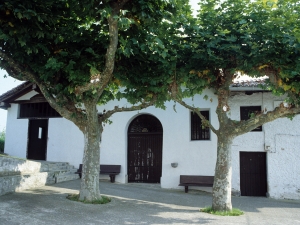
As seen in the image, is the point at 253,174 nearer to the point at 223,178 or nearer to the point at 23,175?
the point at 223,178

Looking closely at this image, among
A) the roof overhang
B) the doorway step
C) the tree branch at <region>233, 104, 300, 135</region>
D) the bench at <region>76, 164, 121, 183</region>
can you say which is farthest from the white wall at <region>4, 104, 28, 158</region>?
the tree branch at <region>233, 104, 300, 135</region>

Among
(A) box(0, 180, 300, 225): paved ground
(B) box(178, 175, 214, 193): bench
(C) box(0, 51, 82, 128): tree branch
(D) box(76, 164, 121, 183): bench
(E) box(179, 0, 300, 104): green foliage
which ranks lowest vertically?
(A) box(0, 180, 300, 225): paved ground

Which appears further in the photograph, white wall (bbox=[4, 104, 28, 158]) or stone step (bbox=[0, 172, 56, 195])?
white wall (bbox=[4, 104, 28, 158])

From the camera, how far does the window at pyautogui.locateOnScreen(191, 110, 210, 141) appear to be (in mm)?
12273

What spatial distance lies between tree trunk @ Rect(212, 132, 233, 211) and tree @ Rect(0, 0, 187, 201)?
2.19 metres

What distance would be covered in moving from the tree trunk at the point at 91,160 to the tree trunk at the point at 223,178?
3279mm

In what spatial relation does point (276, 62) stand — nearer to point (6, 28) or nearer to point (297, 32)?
point (297, 32)

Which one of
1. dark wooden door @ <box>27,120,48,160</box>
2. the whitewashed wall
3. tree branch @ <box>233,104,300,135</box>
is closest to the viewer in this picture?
tree branch @ <box>233,104,300,135</box>

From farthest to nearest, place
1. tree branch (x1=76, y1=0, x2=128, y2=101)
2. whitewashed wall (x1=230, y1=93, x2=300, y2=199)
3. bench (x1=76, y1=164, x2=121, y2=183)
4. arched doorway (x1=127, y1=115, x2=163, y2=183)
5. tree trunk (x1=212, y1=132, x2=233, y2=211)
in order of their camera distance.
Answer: arched doorway (x1=127, y1=115, x2=163, y2=183)
bench (x1=76, y1=164, x2=121, y2=183)
whitewashed wall (x1=230, y1=93, x2=300, y2=199)
tree trunk (x1=212, y1=132, x2=233, y2=211)
tree branch (x1=76, y1=0, x2=128, y2=101)

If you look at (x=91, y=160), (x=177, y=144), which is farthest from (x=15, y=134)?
(x=91, y=160)

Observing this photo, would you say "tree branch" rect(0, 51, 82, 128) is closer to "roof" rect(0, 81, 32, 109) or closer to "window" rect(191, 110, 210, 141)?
"window" rect(191, 110, 210, 141)

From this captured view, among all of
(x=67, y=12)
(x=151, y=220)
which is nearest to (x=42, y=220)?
(x=151, y=220)

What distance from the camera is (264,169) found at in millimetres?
11648

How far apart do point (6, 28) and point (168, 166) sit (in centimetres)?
815
